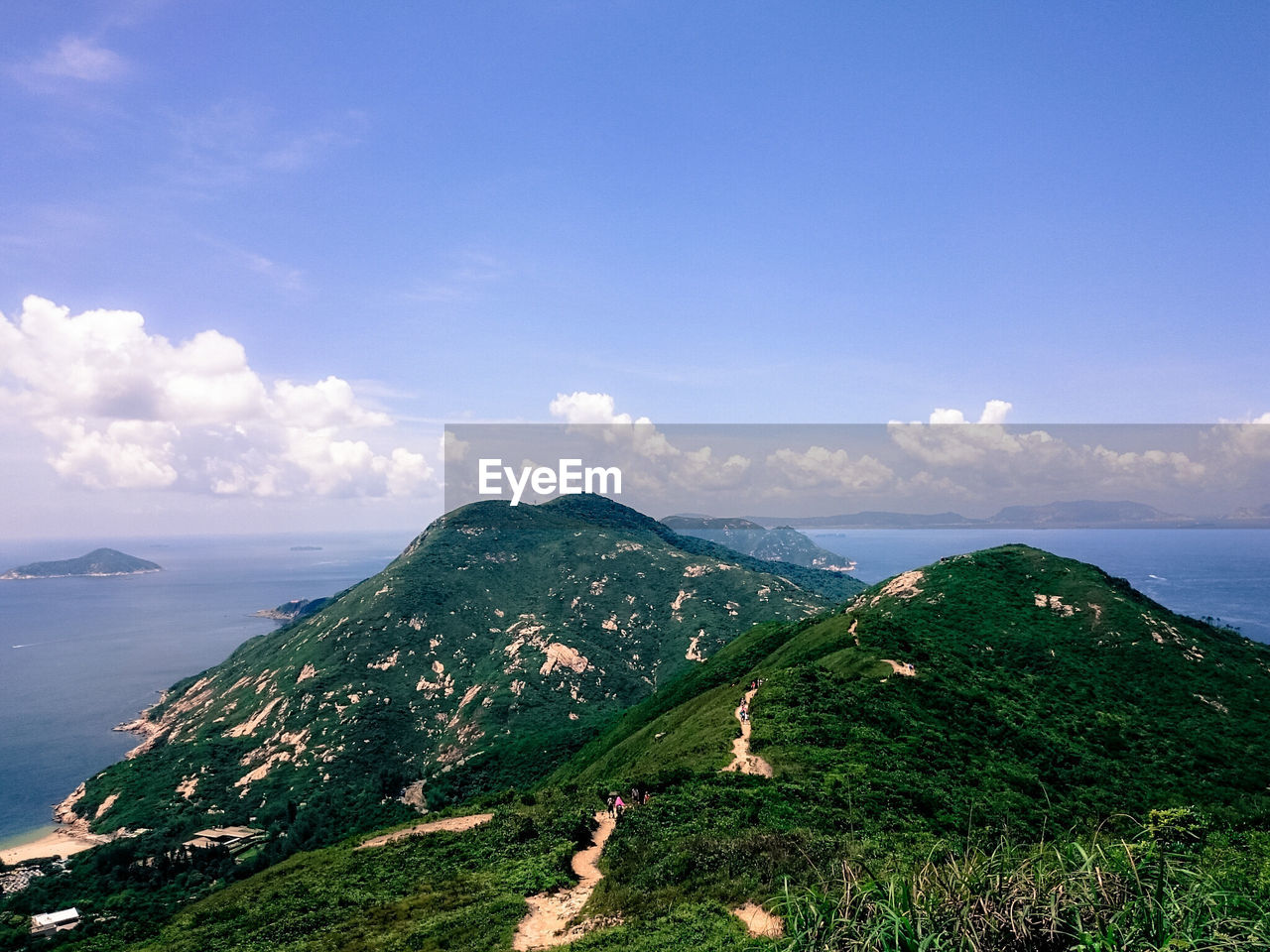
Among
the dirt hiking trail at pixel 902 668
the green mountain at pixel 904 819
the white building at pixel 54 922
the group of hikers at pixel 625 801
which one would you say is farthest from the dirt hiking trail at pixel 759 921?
the white building at pixel 54 922

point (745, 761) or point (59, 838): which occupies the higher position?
point (745, 761)

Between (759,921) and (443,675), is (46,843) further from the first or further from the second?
(759,921)

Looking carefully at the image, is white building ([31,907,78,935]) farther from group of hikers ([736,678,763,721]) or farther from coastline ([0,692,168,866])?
group of hikers ([736,678,763,721])

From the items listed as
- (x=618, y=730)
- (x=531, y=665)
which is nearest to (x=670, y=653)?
(x=531, y=665)

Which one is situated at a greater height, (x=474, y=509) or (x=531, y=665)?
(x=474, y=509)

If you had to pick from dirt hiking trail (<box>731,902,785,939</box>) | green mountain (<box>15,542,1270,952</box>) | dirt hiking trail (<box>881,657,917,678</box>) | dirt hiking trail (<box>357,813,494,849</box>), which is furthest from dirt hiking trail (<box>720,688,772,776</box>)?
dirt hiking trail (<box>731,902,785,939</box>)

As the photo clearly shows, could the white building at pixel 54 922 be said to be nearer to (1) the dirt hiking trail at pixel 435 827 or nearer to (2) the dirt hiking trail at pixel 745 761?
(1) the dirt hiking trail at pixel 435 827

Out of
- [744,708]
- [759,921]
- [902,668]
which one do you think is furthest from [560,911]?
[902,668]

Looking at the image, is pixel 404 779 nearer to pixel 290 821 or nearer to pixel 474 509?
pixel 290 821
